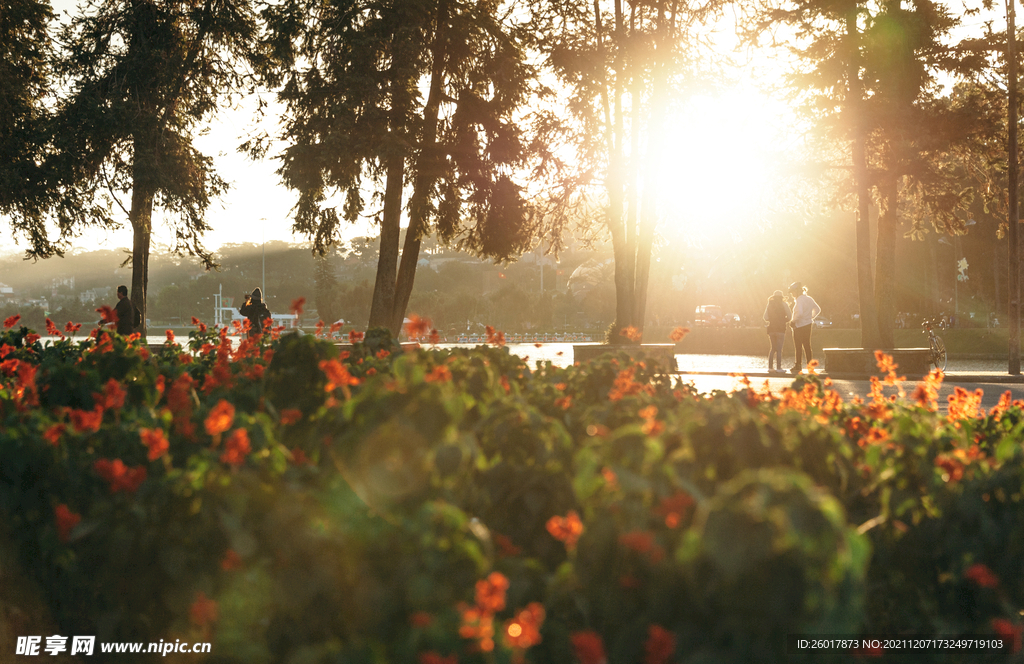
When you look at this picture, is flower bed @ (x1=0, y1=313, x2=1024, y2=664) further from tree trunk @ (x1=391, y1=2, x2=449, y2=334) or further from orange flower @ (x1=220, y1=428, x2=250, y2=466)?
tree trunk @ (x1=391, y1=2, x2=449, y2=334)

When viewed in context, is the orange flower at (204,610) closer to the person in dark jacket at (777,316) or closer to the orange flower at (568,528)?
the orange flower at (568,528)

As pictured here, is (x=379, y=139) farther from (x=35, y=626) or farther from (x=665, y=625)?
(x=665, y=625)

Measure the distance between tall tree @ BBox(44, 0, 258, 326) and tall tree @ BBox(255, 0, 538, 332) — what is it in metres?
1.92

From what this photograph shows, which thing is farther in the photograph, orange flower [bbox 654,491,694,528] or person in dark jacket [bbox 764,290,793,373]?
person in dark jacket [bbox 764,290,793,373]

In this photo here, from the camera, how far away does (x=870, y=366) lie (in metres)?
18.6

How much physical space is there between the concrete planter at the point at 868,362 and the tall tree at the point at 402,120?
750cm

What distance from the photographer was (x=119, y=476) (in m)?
2.40

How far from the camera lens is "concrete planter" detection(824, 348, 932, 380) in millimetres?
18078

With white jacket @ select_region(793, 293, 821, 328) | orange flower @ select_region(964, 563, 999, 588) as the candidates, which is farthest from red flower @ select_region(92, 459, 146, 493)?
white jacket @ select_region(793, 293, 821, 328)

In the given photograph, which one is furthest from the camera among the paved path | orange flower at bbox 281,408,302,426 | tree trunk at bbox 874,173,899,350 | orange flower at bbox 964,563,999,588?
tree trunk at bbox 874,173,899,350

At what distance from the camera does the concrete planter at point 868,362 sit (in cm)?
1808

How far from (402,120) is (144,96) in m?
7.09

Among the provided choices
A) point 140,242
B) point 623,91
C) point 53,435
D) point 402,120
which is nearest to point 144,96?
point 140,242

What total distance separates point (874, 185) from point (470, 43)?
32.6ft
